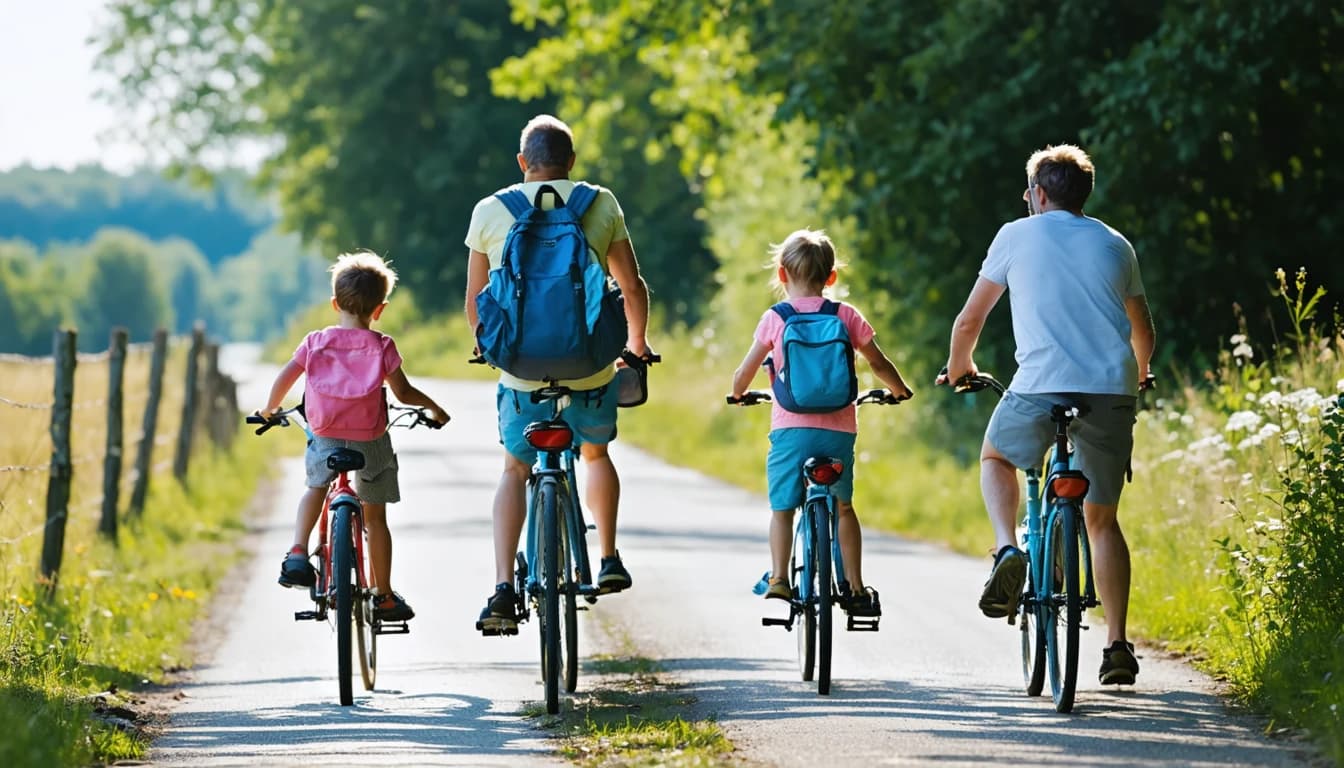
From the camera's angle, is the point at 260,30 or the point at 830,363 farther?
the point at 260,30

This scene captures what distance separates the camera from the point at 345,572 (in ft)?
28.1

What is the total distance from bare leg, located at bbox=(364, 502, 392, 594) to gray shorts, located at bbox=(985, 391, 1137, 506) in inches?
101

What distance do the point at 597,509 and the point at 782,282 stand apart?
1.21m

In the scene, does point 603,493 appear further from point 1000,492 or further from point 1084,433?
point 1084,433

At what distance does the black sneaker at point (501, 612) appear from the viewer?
833 centimetres

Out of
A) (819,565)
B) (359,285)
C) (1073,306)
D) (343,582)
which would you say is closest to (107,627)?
(343,582)

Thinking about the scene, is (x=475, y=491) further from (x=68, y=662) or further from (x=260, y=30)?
(x=260, y=30)

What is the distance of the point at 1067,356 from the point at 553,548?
200 cm

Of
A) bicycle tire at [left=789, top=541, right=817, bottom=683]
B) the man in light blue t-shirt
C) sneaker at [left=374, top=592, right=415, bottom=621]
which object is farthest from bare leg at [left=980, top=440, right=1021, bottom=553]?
sneaker at [left=374, top=592, right=415, bottom=621]

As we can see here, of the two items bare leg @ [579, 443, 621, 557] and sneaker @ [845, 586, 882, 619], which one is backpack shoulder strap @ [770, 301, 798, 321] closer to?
bare leg @ [579, 443, 621, 557]

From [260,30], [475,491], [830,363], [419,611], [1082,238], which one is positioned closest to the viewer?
[1082,238]

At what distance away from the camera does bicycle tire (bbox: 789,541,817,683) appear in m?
8.77

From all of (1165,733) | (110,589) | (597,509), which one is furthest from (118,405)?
(1165,733)

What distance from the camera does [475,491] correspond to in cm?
2223
